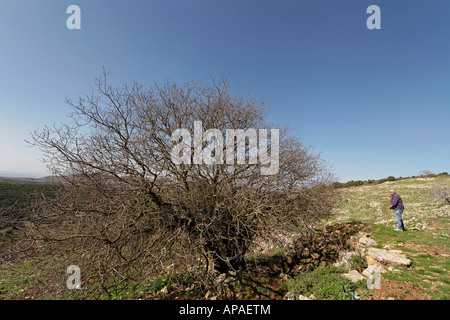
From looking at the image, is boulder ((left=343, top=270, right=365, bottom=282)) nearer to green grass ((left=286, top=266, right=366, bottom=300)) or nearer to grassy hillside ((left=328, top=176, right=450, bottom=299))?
green grass ((left=286, top=266, right=366, bottom=300))

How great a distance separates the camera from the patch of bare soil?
3783mm

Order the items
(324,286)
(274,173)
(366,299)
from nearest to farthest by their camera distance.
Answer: (366,299)
(324,286)
(274,173)

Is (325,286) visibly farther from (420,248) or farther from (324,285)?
(420,248)

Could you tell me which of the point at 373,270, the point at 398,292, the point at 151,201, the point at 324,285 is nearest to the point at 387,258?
the point at 373,270

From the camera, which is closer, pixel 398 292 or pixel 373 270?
pixel 398 292

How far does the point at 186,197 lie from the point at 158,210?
85 cm

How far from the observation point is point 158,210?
4984mm

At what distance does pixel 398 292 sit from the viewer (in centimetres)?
390

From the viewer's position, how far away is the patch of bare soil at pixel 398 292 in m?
3.78

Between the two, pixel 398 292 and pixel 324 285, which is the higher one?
pixel 398 292

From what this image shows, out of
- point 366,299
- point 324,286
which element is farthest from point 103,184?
point 366,299

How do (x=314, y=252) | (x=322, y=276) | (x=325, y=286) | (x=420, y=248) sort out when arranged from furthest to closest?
1. (x=314, y=252)
2. (x=420, y=248)
3. (x=322, y=276)
4. (x=325, y=286)

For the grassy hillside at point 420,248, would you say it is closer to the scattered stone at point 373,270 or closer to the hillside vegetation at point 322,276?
the hillside vegetation at point 322,276
